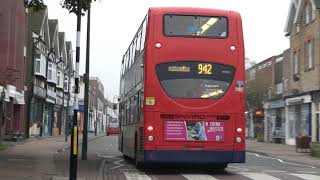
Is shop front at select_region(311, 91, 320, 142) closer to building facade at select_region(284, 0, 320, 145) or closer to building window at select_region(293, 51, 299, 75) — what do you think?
building facade at select_region(284, 0, 320, 145)

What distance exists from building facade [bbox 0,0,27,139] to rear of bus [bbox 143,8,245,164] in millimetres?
17837

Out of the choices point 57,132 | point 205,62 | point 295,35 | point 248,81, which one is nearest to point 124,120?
point 205,62

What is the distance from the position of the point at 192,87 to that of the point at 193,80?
20cm

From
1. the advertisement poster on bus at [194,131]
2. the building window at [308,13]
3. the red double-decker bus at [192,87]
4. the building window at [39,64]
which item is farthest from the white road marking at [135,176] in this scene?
the building window at [39,64]

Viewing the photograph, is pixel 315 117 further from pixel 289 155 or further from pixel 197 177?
pixel 197 177

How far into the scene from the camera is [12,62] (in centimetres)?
4169

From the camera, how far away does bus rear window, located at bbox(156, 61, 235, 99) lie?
17.4m

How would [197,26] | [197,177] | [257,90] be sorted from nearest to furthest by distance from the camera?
[197,177], [197,26], [257,90]

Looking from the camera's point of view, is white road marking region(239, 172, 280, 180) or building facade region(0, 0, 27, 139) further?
building facade region(0, 0, 27, 139)

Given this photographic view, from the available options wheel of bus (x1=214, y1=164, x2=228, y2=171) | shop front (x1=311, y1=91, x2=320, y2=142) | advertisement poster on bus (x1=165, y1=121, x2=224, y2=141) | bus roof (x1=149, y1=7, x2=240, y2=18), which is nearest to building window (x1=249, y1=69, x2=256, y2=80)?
shop front (x1=311, y1=91, x2=320, y2=142)

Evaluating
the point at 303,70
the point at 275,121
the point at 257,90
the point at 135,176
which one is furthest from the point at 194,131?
the point at 257,90

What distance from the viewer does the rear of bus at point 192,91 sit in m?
17.3

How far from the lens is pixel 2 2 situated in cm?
3859

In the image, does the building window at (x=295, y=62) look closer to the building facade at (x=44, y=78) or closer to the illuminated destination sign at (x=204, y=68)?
the building facade at (x=44, y=78)
